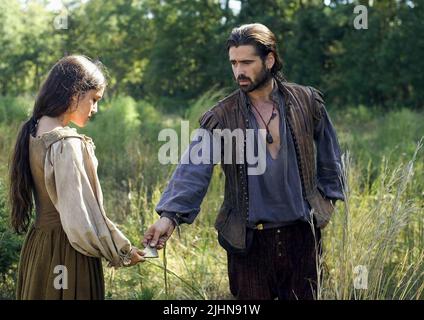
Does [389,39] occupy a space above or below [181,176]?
above

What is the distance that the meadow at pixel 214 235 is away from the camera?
278 centimetres

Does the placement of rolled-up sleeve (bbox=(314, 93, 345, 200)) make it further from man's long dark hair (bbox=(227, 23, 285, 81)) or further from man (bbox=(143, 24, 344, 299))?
man's long dark hair (bbox=(227, 23, 285, 81))

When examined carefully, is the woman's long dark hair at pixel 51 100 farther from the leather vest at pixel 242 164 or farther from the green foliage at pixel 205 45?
the green foliage at pixel 205 45

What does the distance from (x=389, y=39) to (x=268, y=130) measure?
2178cm

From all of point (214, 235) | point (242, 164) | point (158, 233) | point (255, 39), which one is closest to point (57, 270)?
point (158, 233)

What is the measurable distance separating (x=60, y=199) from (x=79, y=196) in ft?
0.24

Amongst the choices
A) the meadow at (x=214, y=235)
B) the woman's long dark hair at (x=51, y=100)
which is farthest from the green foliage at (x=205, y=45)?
the woman's long dark hair at (x=51, y=100)

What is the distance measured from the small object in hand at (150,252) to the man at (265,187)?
0.62ft

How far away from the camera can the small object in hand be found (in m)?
2.78

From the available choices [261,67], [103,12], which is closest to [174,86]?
[103,12]

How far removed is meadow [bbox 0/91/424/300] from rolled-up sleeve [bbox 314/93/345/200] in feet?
0.26
